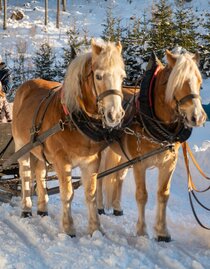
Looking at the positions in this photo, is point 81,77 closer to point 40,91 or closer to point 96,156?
point 96,156

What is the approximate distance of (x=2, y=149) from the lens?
19.1 ft

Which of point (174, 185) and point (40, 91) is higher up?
point (40, 91)

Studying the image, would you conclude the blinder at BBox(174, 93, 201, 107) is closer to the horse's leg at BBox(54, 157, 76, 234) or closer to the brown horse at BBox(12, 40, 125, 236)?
the brown horse at BBox(12, 40, 125, 236)

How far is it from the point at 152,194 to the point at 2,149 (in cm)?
250

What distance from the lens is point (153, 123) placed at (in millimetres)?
3945

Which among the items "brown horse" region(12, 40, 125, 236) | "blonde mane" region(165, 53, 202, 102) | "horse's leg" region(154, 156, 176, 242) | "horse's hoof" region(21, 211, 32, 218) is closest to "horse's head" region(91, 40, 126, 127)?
"brown horse" region(12, 40, 125, 236)

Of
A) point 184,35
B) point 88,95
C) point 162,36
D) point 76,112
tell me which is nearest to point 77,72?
point 88,95

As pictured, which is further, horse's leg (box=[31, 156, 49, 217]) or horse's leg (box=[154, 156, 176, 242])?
horse's leg (box=[31, 156, 49, 217])

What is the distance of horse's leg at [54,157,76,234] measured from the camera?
13.4 feet

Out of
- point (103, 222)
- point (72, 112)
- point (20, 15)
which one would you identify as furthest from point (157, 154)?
point (20, 15)

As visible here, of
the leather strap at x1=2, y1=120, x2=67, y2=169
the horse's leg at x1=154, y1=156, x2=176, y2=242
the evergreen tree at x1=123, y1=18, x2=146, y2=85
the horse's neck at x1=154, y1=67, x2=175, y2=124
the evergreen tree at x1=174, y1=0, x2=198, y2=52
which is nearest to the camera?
the horse's neck at x1=154, y1=67, x2=175, y2=124

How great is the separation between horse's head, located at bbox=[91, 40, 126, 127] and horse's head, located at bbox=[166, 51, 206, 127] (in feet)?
1.48

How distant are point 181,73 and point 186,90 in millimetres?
150

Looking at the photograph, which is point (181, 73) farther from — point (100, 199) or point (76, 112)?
point (100, 199)
